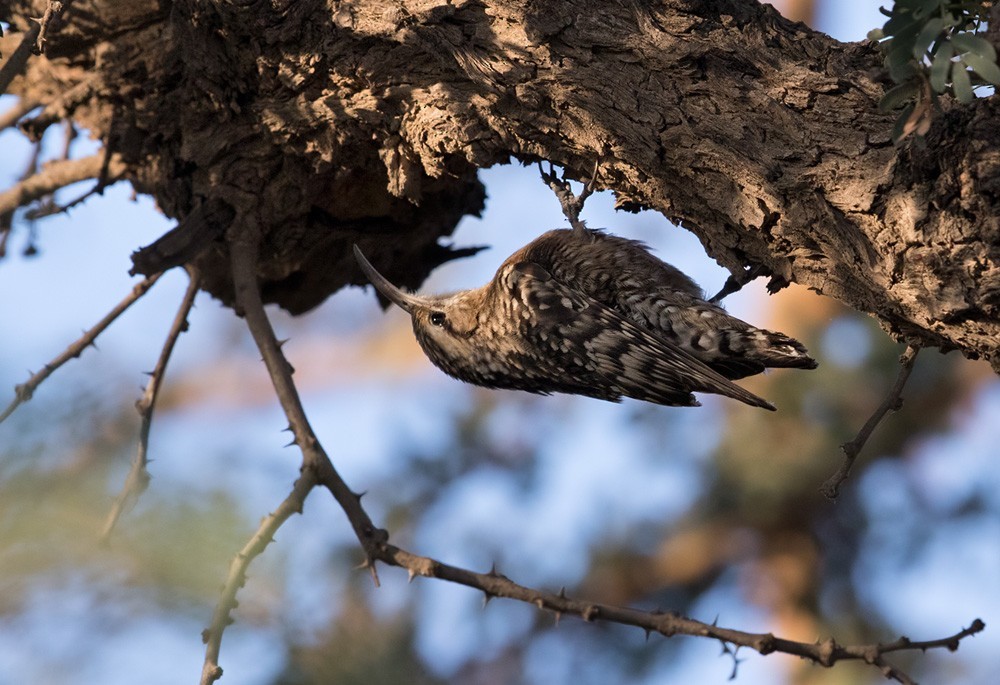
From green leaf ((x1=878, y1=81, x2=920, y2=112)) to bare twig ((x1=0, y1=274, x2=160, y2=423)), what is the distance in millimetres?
2500

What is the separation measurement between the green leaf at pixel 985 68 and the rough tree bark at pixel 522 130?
334 millimetres

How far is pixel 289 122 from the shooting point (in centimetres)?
362

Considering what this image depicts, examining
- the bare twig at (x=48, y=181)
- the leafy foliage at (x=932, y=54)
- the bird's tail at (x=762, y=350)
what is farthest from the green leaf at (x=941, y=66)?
the bare twig at (x=48, y=181)

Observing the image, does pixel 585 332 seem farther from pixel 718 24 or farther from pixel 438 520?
pixel 438 520

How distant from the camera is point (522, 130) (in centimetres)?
316

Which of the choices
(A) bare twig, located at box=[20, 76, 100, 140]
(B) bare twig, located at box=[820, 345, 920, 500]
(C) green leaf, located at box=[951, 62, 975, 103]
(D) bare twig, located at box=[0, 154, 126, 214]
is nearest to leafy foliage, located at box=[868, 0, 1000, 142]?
(C) green leaf, located at box=[951, 62, 975, 103]

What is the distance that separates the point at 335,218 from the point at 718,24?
69.0 inches

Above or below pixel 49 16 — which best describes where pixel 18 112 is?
above

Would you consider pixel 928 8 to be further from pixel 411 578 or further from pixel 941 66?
pixel 411 578

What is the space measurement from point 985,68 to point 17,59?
2461 mm

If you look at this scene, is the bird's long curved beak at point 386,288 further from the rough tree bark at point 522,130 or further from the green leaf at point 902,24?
the green leaf at point 902,24

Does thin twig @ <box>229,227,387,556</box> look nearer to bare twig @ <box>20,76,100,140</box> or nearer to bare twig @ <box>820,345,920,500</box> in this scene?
bare twig @ <box>20,76,100,140</box>

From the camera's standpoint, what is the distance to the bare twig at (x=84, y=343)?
3.26 meters

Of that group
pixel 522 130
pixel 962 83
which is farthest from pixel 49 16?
pixel 962 83
